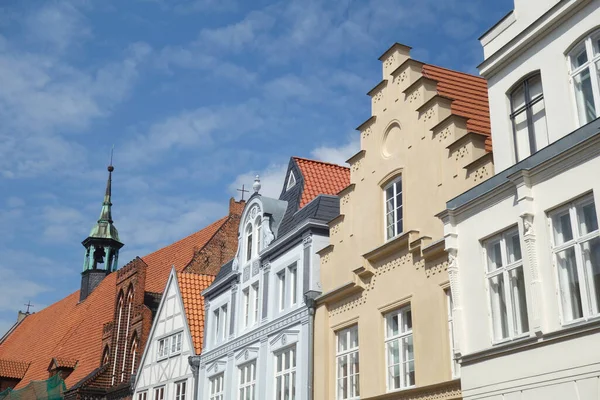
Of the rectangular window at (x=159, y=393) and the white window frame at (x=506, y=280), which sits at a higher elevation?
the rectangular window at (x=159, y=393)

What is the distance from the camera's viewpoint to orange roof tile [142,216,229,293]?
43.1 m

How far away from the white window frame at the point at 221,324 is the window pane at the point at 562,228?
660 inches

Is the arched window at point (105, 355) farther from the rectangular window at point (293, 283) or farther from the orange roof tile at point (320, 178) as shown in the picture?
the rectangular window at point (293, 283)

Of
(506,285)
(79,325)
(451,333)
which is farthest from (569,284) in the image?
(79,325)

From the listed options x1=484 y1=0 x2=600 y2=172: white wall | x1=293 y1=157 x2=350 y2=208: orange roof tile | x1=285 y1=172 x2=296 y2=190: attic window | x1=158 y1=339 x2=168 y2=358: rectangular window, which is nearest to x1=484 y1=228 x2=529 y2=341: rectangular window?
x1=484 y1=0 x2=600 y2=172: white wall

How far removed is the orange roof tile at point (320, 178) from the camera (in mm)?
25844

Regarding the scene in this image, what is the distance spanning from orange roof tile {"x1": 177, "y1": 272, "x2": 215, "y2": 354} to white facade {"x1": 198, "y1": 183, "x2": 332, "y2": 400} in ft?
6.01

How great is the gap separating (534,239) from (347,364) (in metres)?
8.04

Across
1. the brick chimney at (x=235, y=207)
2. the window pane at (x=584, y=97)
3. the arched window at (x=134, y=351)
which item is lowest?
the window pane at (x=584, y=97)

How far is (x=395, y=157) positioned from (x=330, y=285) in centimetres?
405

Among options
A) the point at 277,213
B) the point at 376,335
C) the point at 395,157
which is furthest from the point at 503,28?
the point at 277,213

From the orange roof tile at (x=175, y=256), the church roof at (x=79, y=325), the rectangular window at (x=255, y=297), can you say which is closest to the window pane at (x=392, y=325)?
the rectangular window at (x=255, y=297)

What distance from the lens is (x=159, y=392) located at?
32.2 m

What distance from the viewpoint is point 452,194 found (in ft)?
52.5
